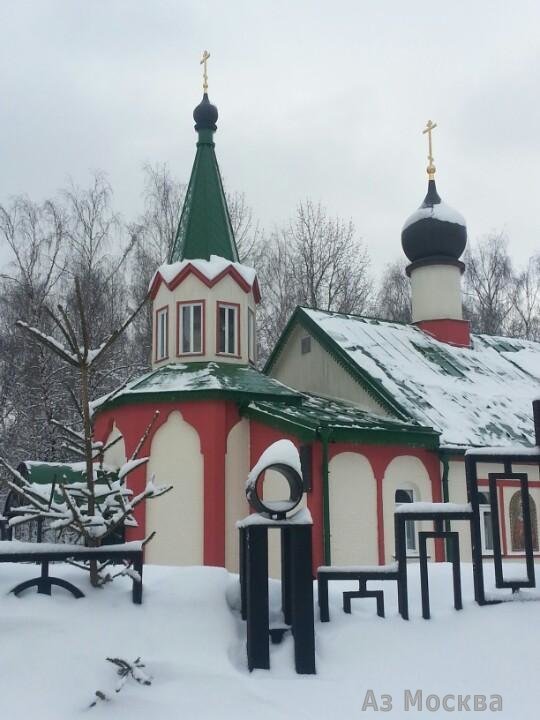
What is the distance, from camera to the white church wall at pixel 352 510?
10.6 meters

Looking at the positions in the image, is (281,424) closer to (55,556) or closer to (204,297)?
(204,297)

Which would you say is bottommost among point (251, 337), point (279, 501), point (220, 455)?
point (279, 501)

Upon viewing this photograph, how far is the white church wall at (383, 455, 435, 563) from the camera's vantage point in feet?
36.0

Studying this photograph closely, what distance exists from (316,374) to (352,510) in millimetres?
3726

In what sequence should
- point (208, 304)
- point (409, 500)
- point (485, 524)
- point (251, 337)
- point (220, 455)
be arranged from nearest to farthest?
1. point (220, 455)
2. point (409, 500)
3. point (485, 524)
4. point (208, 304)
5. point (251, 337)

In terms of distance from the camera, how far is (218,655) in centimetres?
443

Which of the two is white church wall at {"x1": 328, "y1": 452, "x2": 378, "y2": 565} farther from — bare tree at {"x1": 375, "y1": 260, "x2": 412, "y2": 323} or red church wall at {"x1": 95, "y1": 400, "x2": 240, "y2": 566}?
bare tree at {"x1": 375, "y1": 260, "x2": 412, "y2": 323}

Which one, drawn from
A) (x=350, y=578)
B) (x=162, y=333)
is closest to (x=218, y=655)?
(x=350, y=578)

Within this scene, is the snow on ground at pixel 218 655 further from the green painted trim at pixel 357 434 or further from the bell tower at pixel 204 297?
Result: the bell tower at pixel 204 297

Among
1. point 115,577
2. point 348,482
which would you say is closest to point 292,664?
point 115,577

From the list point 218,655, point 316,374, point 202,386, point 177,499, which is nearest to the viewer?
point 218,655

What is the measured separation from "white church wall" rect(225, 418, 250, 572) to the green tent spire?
3.56m

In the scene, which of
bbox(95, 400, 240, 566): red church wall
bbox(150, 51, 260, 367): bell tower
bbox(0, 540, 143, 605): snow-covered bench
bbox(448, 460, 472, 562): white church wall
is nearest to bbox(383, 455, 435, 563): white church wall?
bbox(448, 460, 472, 562): white church wall

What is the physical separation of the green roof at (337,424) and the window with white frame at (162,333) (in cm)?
233
